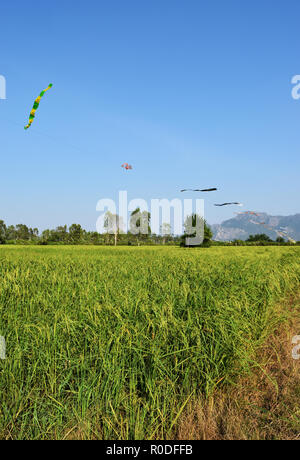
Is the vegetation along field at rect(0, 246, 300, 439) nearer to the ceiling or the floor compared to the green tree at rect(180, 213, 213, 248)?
nearer to the floor

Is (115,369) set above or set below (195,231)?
below

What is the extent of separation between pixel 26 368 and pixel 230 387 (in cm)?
168

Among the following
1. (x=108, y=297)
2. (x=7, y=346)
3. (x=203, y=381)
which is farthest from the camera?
(x=108, y=297)

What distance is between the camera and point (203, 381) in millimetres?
2453

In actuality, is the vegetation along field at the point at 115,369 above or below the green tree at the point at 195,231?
below

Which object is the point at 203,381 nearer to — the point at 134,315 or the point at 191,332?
the point at 191,332

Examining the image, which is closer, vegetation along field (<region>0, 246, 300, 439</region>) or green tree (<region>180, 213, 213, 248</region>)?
vegetation along field (<region>0, 246, 300, 439</region>)

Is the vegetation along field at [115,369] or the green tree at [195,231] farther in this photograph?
the green tree at [195,231]

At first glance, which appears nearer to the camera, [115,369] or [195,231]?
[115,369]

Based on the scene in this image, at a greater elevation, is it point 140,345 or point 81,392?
point 140,345

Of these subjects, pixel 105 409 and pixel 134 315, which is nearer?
pixel 105 409
